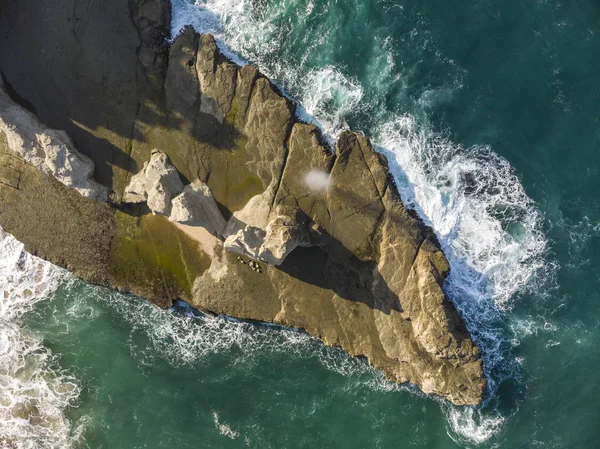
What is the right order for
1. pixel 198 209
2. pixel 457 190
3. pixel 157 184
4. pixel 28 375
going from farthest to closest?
pixel 28 375, pixel 457 190, pixel 198 209, pixel 157 184

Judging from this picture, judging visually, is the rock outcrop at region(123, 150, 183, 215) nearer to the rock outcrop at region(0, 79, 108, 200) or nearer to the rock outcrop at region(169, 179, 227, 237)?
the rock outcrop at region(169, 179, 227, 237)

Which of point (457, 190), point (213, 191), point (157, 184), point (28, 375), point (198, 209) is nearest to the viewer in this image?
point (157, 184)

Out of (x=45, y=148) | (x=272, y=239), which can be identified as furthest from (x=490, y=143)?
(x=45, y=148)

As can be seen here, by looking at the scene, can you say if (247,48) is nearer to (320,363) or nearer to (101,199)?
(101,199)

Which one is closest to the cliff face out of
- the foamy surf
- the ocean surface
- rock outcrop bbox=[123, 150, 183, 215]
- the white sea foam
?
rock outcrop bbox=[123, 150, 183, 215]

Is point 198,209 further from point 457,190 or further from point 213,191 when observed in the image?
point 457,190

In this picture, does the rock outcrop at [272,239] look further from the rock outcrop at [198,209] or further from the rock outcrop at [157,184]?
the rock outcrop at [157,184]
